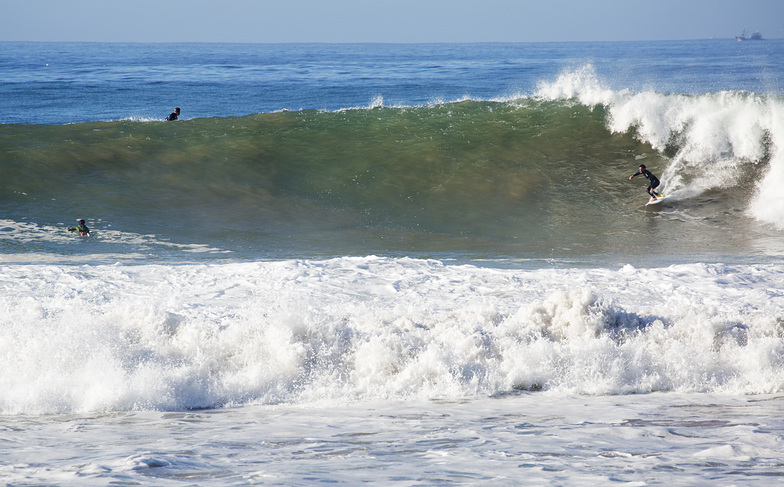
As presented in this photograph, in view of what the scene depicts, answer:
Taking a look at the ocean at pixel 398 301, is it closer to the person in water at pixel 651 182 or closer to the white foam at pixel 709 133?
the white foam at pixel 709 133

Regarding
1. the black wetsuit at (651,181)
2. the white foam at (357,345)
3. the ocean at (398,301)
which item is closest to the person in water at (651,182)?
the black wetsuit at (651,181)

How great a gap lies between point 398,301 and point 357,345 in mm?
1322

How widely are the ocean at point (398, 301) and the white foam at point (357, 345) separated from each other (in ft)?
0.09

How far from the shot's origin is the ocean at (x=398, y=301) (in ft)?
12.4

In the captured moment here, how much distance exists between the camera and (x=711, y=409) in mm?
4539

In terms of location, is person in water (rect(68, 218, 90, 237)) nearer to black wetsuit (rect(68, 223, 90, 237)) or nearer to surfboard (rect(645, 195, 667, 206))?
black wetsuit (rect(68, 223, 90, 237))

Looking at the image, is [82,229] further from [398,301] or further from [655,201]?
[655,201]

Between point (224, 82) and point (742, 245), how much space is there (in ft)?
139

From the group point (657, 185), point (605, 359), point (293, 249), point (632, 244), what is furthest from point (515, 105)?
point (605, 359)

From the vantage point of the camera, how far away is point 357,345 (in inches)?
216

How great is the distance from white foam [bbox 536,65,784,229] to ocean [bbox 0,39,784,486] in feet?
0.22

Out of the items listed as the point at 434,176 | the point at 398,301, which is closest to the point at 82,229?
the point at 398,301

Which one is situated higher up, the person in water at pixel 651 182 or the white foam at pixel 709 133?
the white foam at pixel 709 133

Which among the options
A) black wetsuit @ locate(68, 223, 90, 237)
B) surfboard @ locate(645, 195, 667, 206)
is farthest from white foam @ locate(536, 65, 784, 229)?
black wetsuit @ locate(68, 223, 90, 237)
